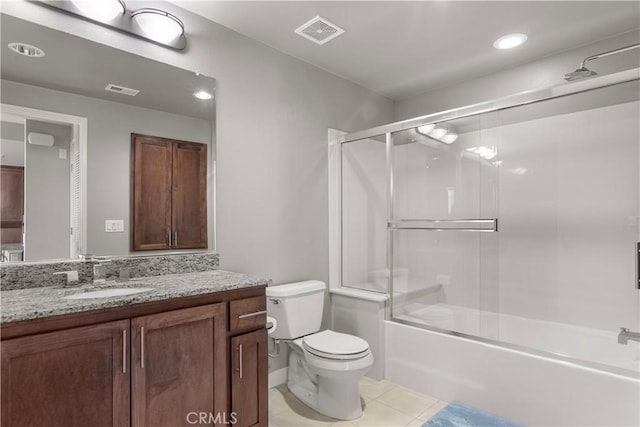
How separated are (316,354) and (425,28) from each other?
2.19 metres

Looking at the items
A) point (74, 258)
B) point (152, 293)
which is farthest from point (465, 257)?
point (74, 258)

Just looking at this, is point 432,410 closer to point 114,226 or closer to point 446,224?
point 446,224

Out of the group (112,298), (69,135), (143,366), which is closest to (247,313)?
(143,366)

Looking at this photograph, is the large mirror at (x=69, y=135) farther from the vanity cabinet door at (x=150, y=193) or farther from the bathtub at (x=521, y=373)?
the bathtub at (x=521, y=373)

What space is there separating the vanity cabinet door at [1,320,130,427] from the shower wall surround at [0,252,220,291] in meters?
0.56

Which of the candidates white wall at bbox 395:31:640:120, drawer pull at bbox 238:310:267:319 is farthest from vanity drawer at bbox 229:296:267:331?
white wall at bbox 395:31:640:120

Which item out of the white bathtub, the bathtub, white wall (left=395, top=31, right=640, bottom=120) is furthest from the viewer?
white wall (left=395, top=31, right=640, bottom=120)

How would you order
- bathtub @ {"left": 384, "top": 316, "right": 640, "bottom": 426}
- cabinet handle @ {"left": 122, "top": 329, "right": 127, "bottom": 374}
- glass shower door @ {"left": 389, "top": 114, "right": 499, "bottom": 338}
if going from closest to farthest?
cabinet handle @ {"left": 122, "top": 329, "right": 127, "bottom": 374}, bathtub @ {"left": 384, "top": 316, "right": 640, "bottom": 426}, glass shower door @ {"left": 389, "top": 114, "right": 499, "bottom": 338}

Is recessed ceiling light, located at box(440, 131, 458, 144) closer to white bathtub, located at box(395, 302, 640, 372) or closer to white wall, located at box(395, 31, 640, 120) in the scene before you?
white wall, located at box(395, 31, 640, 120)

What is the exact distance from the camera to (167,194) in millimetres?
1995

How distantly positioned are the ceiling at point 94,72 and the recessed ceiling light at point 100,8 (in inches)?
5.0

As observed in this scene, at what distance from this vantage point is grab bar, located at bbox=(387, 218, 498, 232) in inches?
91.5

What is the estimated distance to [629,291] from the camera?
234cm

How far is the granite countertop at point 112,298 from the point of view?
1169mm
